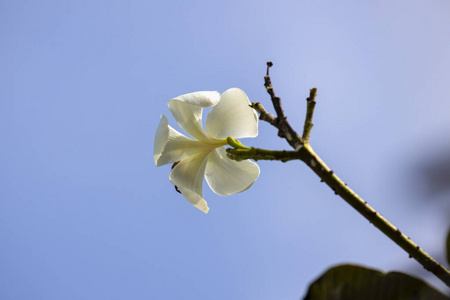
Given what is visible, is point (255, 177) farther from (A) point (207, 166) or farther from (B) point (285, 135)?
(B) point (285, 135)

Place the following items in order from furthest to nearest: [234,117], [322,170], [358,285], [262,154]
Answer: [234,117] < [262,154] < [322,170] < [358,285]

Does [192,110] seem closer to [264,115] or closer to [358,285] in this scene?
[264,115]

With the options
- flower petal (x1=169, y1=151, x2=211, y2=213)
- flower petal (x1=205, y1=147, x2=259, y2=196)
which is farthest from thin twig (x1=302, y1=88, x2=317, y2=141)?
flower petal (x1=169, y1=151, x2=211, y2=213)

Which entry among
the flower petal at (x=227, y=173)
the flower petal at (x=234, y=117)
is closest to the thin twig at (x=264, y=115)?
the flower petal at (x=234, y=117)

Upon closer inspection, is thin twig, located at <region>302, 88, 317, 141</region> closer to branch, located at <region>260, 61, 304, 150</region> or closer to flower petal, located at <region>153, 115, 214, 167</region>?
branch, located at <region>260, 61, 304, 150</region>

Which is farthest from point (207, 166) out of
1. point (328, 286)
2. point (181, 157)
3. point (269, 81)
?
point (328, 286)

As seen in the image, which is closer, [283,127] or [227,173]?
[283,127]

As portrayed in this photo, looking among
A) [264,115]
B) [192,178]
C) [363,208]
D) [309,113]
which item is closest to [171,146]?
[192,178]

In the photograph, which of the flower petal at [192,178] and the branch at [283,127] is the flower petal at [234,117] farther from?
the branch at [283,127]
